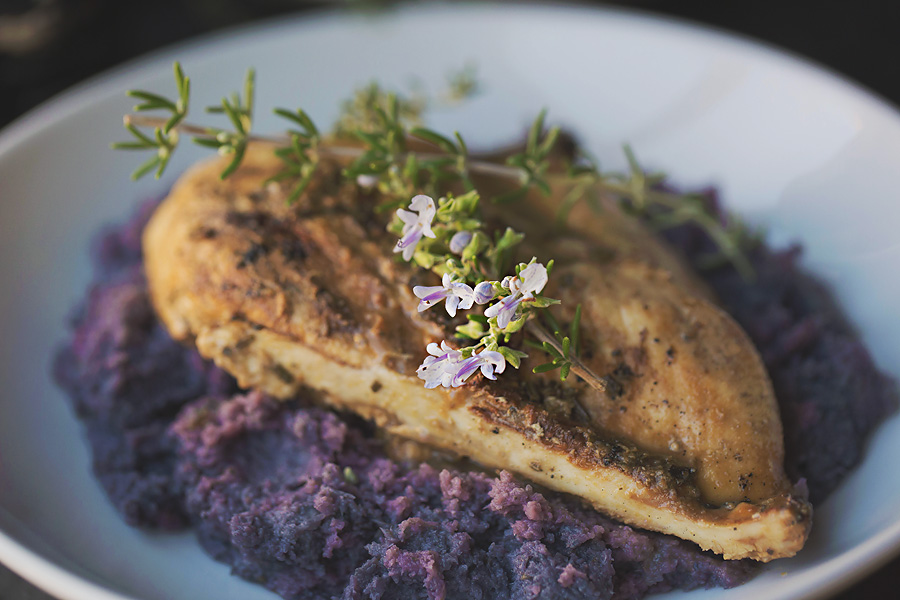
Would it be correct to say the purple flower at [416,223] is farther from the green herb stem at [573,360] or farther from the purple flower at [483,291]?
the green herb stem at [573,360]

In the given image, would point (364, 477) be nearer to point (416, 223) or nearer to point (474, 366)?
point (474, 366)

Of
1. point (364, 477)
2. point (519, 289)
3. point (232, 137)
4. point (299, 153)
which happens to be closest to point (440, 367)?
point (519, 289)

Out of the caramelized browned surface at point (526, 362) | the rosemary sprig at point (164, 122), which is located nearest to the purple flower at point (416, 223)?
the caramelized browned surface at point (526, 362)

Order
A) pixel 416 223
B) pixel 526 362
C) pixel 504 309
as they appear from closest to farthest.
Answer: pixel 504 309, pixel 416 223, pixel 526 362

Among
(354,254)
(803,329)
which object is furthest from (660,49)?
(354,254)

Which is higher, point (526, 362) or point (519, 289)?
point (519, 289)

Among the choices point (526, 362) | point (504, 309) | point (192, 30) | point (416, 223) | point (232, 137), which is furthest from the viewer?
point (192, 30)
